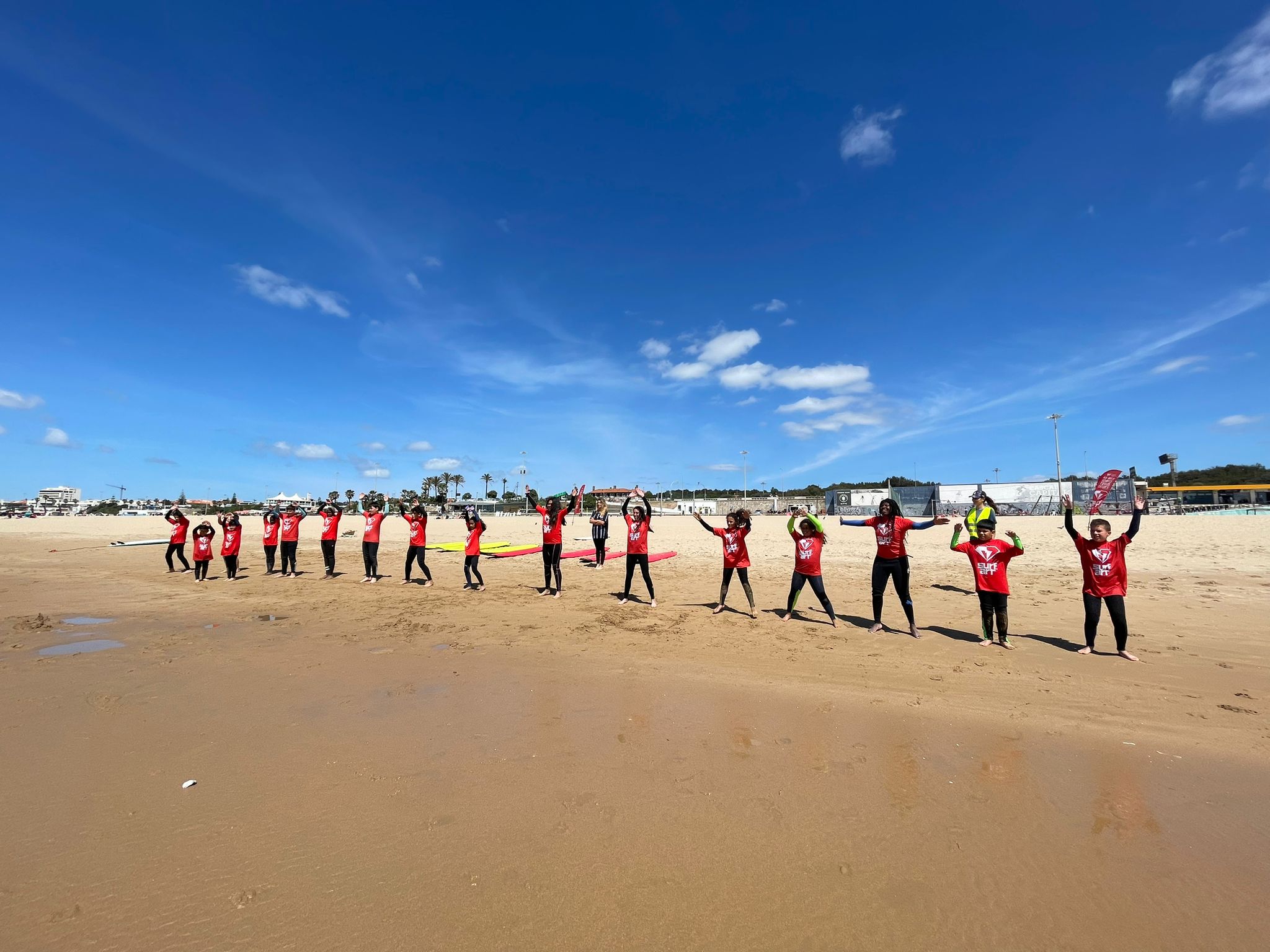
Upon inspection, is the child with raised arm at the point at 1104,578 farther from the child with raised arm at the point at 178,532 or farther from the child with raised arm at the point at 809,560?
the child with raised arm at the point at 178,532

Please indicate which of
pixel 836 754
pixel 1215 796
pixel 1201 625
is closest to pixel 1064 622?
pixel 1201 625

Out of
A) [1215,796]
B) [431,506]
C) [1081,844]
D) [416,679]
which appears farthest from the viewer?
[431,506]

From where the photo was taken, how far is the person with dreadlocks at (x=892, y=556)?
7.47 metres

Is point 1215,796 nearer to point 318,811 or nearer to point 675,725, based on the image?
point 675,725

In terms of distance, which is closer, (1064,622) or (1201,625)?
(1201,625)

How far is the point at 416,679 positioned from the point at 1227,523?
31608mm

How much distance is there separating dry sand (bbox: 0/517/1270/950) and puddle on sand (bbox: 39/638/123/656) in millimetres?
199

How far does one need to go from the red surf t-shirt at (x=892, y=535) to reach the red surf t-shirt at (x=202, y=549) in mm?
13855

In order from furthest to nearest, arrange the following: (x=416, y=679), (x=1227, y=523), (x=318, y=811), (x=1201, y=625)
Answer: (x=1227, y=523) < (x=1201, y=625) < (x=416, y=679) < (x=318, y=811)

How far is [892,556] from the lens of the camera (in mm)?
7699

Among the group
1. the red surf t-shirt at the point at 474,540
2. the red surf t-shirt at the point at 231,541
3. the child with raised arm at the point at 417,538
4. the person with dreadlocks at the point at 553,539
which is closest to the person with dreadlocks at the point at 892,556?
the person with dreadlocks at the point at 553,539

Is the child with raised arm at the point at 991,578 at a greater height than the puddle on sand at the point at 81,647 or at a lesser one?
greater

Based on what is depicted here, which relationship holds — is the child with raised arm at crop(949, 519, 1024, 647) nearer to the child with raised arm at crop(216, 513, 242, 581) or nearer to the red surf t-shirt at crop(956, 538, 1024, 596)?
the red surf t-shirt at crop(956, 538, 1024, 596)

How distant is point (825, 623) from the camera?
8188 millimetres
